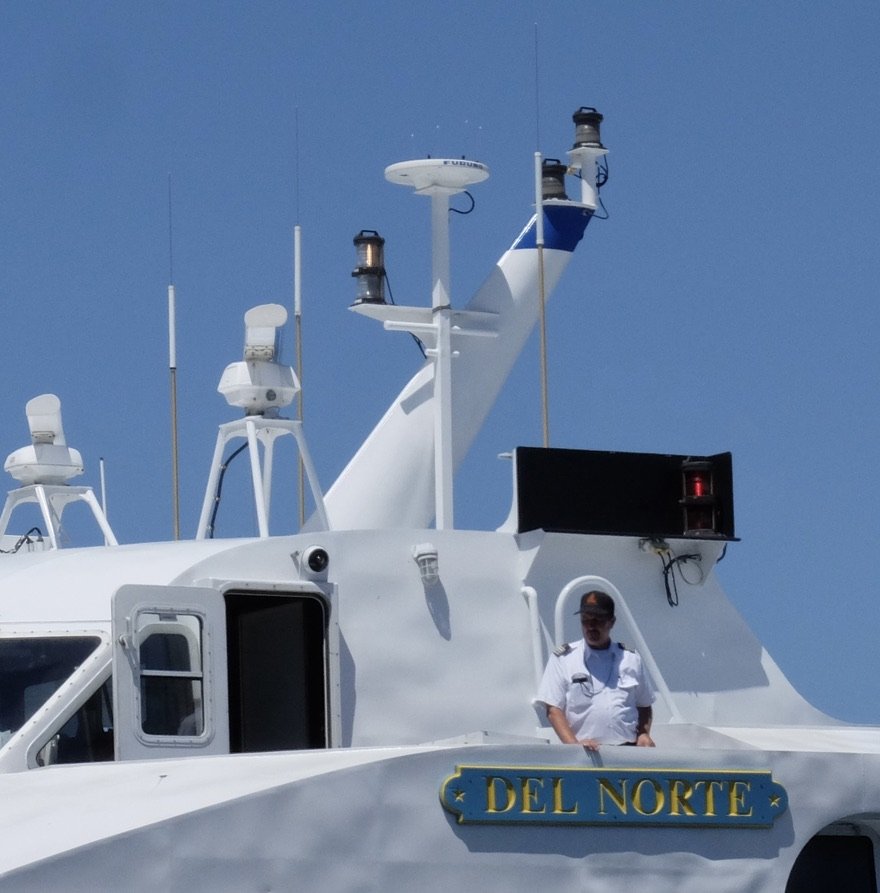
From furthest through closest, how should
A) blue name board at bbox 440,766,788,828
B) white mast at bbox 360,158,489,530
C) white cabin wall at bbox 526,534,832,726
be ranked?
white mast at bbox 360,158,489,530 → white cabin wall at bbox 526,534,832,726 → blue name board at bbox 440,766,788,828

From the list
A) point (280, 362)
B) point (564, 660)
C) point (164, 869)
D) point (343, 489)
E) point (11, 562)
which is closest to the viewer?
point (164, 869)

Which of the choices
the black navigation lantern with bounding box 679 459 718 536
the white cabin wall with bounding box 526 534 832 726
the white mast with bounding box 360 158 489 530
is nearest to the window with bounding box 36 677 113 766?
the white cabin wall with bounding box 526 534 832 726

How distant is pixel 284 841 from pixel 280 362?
6.01 metres

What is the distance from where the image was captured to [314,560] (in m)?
13.4

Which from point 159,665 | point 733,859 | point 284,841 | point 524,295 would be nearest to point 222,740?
point 159,665

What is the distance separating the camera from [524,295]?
58.9ft

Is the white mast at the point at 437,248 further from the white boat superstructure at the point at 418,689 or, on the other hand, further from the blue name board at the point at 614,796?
the blue name board at the point at 614,796

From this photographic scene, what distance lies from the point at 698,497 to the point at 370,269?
10.4 feet

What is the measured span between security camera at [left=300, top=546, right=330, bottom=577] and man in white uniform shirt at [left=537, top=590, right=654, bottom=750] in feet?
6.34

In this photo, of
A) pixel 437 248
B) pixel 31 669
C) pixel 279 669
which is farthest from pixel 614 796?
pixel 437 248

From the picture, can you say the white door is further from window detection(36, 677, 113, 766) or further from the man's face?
the man's face

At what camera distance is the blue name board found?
431 inches

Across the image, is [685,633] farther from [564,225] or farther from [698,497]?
[564,225]

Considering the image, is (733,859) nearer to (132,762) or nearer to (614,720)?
(614,720)
